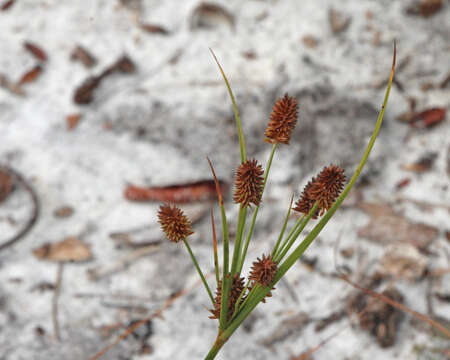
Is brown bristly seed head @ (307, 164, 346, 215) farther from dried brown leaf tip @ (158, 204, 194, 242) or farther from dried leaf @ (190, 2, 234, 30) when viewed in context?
dried leaf @ (190, 2, 234, 30)

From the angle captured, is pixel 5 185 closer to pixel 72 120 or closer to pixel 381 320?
pixel 72 120

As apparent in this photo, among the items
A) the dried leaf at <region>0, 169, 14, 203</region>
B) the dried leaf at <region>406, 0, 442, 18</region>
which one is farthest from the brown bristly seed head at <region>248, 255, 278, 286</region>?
the dried leaf at <region>406, 0, 442, 18</region>

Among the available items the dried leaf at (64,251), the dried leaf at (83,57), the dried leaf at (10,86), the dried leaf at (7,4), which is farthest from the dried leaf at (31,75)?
the dried leaf at (64,251)

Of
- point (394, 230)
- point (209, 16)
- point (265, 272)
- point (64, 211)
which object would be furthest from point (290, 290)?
point (209, 16)

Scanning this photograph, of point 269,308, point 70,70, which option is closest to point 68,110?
point 70,70

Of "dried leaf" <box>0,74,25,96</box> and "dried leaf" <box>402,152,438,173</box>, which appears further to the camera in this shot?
"dried leaf" <box>0,74,25,96</box>

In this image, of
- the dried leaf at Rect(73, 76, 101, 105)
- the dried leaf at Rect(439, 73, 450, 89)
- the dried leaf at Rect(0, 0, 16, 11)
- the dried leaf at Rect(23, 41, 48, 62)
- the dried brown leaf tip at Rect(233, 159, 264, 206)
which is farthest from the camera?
the dried leaf at Rect(0, 0, 16, 11)
